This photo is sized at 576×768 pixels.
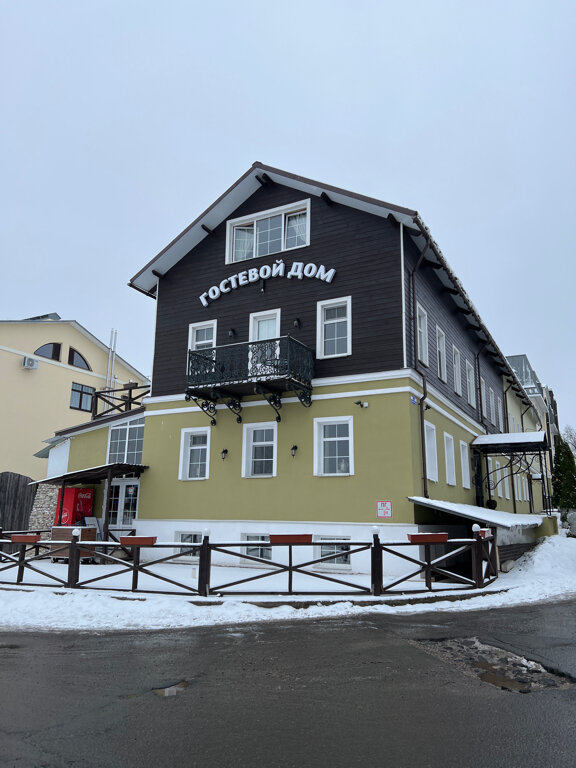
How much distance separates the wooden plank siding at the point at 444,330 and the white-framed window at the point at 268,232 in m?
3.47

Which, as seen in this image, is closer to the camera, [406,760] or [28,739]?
[406,760]

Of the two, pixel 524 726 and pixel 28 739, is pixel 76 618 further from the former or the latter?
pixel 524 726

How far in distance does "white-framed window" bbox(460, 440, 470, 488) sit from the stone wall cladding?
571 inches

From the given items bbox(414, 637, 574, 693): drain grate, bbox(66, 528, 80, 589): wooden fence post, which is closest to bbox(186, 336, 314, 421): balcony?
bbox(66, 528, 80, 589): wooden fence post

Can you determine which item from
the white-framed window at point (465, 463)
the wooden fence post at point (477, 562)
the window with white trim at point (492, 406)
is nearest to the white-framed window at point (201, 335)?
the white-framed window at point (465, 463)

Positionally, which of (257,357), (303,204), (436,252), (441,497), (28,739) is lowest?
(28,739)

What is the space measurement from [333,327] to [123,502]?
363 inches

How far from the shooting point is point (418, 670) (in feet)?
21.4

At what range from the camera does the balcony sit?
16.1 m

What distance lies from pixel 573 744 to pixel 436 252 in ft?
48.5

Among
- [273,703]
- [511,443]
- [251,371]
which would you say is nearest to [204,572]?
[273,703]

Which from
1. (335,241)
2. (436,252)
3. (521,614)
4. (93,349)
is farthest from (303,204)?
Result: (93,349)

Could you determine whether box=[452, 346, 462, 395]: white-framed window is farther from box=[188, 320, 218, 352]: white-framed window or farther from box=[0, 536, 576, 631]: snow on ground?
box=[0, 536, 576, 631]: snow on ground

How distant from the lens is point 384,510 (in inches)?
601
